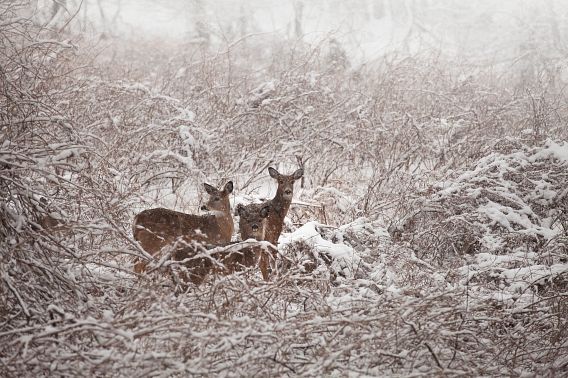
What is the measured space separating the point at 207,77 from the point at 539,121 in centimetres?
506

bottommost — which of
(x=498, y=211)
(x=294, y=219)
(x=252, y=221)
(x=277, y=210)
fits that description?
(x=294, y=219)

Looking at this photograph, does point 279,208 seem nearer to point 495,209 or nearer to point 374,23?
point 495,209

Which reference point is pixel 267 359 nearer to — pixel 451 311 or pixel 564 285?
pixel 451 311

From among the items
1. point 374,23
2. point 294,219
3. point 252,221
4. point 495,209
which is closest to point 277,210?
point 252,221

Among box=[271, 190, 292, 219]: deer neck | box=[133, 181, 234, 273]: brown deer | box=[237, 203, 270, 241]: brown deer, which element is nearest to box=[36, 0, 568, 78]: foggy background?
box=[271, 190, 292, 219]: deer neck

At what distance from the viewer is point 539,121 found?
27.6 feet

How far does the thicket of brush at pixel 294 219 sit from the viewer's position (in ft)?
12.2

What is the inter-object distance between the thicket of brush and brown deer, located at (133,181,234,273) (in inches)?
10.5

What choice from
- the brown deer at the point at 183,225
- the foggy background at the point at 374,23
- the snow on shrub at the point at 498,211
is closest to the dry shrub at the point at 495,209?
the snow on shrub at the point at 498,211

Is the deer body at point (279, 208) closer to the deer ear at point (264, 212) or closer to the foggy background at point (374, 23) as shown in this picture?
the deer ear at point (264, 212)

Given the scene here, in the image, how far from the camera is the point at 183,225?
6.52m

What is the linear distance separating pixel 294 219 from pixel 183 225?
1.85 m

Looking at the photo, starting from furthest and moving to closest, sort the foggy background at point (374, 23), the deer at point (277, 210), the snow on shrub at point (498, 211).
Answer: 1. the foggy background at point (374, 23)
2. the deer at point (277, 210)
3. the snow on shrub at point (498, 211)

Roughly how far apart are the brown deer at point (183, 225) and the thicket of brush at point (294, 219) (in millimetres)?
268
